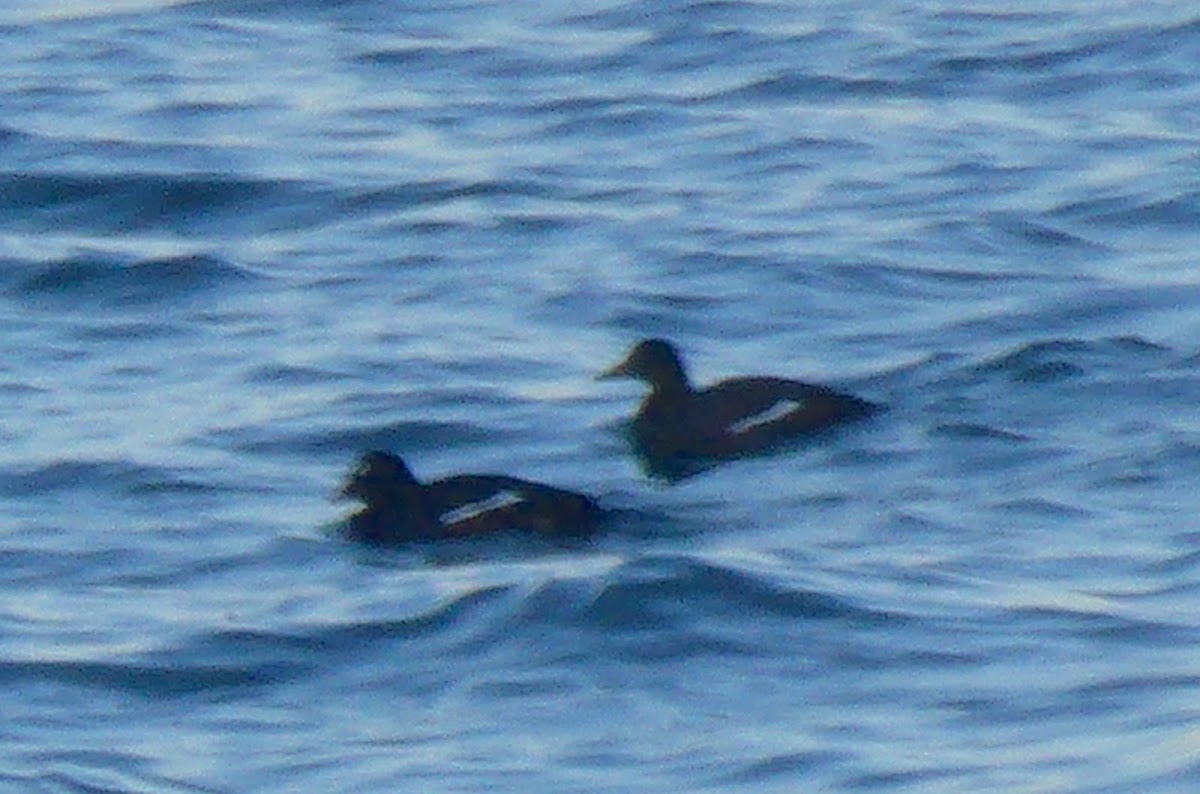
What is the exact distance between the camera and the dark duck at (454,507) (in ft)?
45.0

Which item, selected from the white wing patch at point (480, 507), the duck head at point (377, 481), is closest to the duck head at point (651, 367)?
the duck head at point (377, 481)

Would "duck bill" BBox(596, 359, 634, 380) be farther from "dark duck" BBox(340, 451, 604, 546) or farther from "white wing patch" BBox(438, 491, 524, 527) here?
"white wing patch" BBox(438, 491, 524, 527)

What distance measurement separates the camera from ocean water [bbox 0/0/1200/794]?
11609 mm

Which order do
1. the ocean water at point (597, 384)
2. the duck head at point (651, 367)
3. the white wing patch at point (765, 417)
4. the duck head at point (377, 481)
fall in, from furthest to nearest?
the duck head at point (651, 367) → the white wing patch at point (765, 417) → the duck head at point (377, 481) → the ocean water at point (597, 384)

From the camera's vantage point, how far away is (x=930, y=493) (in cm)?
1419

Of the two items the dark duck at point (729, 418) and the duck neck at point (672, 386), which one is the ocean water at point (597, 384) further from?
the duck neck at point (672, 386)

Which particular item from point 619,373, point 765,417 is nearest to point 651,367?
point 619,373

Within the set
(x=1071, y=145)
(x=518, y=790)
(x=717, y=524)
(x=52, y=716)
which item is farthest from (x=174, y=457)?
(x=1071, y=145)

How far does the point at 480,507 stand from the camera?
1381cm

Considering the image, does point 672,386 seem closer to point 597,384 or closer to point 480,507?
point 597,384

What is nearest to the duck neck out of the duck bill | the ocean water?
the duck bill

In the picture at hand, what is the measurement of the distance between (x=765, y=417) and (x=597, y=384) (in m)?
1.39

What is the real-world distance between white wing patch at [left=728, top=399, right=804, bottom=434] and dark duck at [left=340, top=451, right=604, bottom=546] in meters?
1.01

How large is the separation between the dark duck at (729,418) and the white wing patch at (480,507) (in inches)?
45.6
